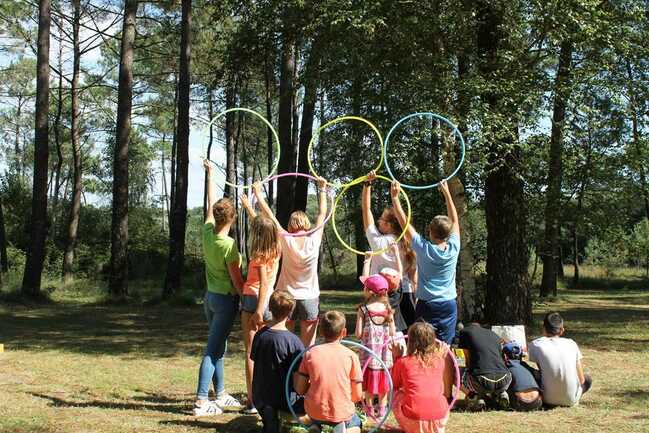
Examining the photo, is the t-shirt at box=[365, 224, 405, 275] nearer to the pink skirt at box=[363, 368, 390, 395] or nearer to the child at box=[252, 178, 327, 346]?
the child at box=[252, 178, 327, 346]

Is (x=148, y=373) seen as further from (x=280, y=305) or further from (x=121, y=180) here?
(x=121, y=180)

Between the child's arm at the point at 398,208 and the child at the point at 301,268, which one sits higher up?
the child's arm at the point at 398,208

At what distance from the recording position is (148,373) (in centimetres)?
932

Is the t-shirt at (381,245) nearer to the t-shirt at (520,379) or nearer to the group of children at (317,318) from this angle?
the group of children at (317,318)

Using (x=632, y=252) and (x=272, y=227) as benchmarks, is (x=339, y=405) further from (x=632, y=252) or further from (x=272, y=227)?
(x=632, y=252)

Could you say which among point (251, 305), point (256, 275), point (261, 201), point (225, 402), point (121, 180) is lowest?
point (225, 402)

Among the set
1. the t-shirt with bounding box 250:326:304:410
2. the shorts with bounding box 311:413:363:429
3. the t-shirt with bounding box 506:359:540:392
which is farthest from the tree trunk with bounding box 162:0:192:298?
the shorts with bounding box 311:413:363:429

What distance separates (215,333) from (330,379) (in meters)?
1.68

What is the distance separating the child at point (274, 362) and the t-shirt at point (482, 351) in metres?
1.85

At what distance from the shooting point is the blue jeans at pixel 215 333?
6500 millimetres

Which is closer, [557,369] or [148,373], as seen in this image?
[557,369]

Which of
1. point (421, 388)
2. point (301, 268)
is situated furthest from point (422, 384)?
point (301, 268)

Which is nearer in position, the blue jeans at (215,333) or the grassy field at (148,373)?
the grassy field at (148,373)

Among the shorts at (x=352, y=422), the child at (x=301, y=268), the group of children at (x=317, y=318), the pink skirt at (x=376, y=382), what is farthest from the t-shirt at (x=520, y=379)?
the child at (x=301, y=268)
